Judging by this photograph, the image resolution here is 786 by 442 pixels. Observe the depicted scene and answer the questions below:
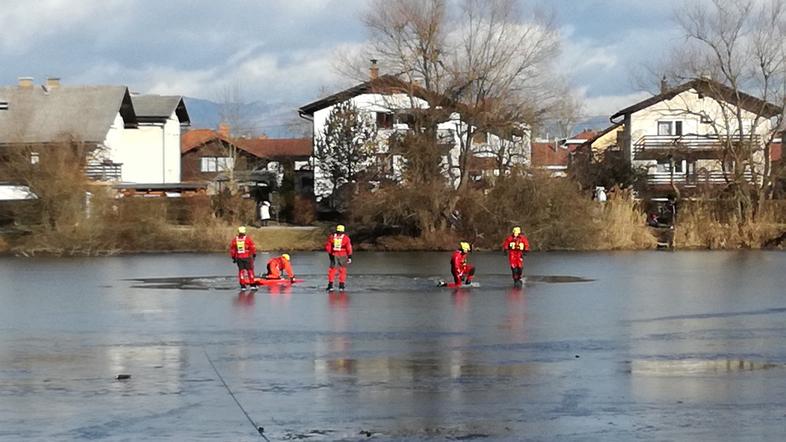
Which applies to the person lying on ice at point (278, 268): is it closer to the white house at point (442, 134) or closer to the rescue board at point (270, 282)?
the rescue board at point (270, 282)

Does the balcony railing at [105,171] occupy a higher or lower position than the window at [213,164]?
lower

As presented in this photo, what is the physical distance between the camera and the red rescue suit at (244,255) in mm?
28641

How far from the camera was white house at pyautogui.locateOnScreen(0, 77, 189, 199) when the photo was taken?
71625 millimetres

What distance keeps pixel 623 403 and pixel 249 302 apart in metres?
14.4

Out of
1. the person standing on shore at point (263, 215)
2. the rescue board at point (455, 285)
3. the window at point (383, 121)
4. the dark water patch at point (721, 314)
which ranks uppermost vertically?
the window at point (383, 121)

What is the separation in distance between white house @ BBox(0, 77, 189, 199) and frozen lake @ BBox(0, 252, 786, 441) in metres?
40.9

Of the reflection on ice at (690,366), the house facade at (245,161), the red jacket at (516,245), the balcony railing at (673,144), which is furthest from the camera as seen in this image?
the house facade at (245,161)

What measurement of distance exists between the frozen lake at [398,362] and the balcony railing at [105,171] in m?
31.4

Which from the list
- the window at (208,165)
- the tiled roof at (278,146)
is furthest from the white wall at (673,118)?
the window at (208,165)

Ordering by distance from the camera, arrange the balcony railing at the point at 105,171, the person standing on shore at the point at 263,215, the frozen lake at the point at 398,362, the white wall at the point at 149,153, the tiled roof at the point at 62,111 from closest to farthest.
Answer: the frozen lake at the point at 398,362 < the balcony railing at the point at 105,171 < the person standing on shore at the point at 263,215 < the tiled roof at the point at 62,111 < the white wall at the point at 149,153

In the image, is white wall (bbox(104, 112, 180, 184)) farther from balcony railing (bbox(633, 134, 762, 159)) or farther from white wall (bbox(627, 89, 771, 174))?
balcony railing (bbox(633, 134, 762, 159))

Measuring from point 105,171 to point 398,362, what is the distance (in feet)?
179

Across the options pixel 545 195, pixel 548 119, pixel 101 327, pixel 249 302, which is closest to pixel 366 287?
pixel 249 302

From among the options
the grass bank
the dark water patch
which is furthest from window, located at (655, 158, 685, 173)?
the dark water patch
